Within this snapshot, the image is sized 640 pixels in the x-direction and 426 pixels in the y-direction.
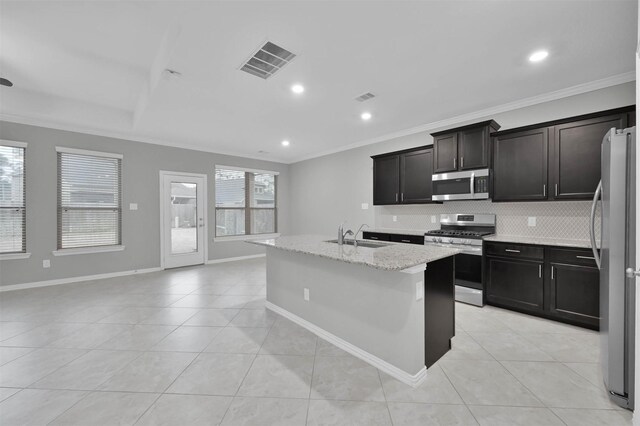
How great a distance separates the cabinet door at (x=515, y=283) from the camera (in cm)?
298

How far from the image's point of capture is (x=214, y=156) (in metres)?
6.25

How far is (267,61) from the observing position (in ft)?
8.71

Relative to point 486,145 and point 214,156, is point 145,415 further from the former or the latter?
point 214,156

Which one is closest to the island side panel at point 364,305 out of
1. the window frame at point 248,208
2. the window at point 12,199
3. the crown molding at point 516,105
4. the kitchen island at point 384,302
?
the kitchen island at point 384,302

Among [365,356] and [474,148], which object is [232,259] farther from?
[474,148]

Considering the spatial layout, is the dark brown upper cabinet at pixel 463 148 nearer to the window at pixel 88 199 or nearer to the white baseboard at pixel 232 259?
the white baseboard at pixel 232 259

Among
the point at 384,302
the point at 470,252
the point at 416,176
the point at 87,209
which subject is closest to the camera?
the point at 384,302

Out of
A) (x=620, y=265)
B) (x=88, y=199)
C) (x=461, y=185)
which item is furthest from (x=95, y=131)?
(x=620, y=265)

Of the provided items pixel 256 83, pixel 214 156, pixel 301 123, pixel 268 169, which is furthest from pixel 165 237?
pixel 256 83

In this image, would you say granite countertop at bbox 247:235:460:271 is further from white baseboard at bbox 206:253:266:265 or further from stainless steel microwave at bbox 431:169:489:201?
white baseboard at bbox 206:253:266:265

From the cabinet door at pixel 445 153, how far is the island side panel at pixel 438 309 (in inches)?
77.1

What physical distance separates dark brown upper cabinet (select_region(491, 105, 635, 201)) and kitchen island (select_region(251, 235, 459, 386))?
1.79 meters

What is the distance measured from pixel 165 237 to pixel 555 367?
6.16 m

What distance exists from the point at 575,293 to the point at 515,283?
513mm
